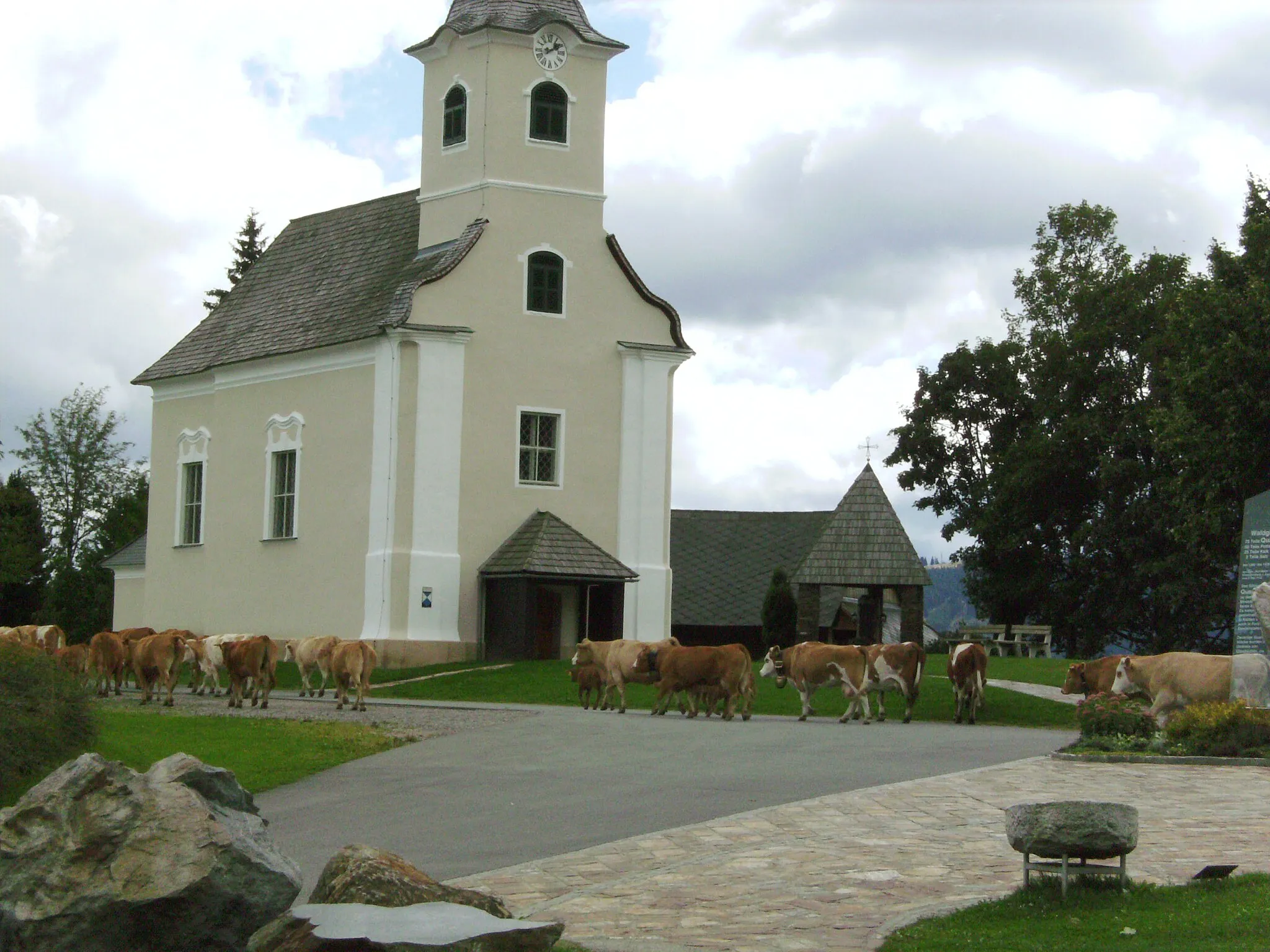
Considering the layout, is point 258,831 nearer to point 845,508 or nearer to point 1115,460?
point 845,508

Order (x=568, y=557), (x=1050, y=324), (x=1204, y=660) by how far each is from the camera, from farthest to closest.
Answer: (x=1050, y=324) → (x=568, y=557) → (x=1204, y=660)

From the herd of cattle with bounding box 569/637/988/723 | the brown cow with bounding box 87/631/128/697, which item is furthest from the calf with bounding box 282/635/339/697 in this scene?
the herd of cattle with bounding box 569/637/988/723

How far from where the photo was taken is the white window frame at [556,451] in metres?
42.7

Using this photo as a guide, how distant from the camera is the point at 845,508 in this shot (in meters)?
38.6

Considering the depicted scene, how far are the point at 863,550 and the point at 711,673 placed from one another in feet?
38.0

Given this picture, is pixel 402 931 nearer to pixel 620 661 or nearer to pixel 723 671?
pixel 723 671

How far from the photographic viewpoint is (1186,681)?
22.9m

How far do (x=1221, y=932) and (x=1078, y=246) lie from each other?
53178 mm

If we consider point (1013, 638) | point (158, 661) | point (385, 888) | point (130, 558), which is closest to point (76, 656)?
point (158, 661)

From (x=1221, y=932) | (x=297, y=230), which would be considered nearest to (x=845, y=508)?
(x=297, y=230)

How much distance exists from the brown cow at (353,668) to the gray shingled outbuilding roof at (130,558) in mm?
26912

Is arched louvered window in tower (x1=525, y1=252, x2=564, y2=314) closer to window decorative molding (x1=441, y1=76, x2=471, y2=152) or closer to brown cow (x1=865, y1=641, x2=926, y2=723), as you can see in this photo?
window decorative molding (x1=441, y1=76, x2=471, y2=152)

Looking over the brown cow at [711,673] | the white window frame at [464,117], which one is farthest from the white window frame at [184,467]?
the brown cow at [711,673]

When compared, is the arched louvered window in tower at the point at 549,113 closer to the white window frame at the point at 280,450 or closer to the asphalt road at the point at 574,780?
the white window frame at the point at 280,450
